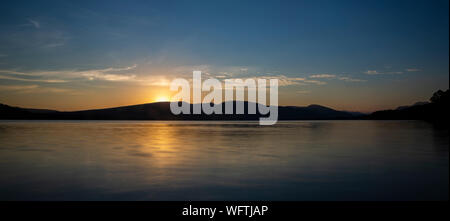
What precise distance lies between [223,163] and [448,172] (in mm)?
9875

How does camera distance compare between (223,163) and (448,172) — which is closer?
(448,172)

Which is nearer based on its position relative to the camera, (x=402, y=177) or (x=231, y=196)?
(x=231, y=196)

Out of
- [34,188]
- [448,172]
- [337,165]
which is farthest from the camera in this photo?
[337,165]

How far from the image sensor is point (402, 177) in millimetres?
12188

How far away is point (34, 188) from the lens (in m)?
10.4

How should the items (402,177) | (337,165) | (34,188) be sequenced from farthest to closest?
(337,165) < (402,177) < (34,188)
